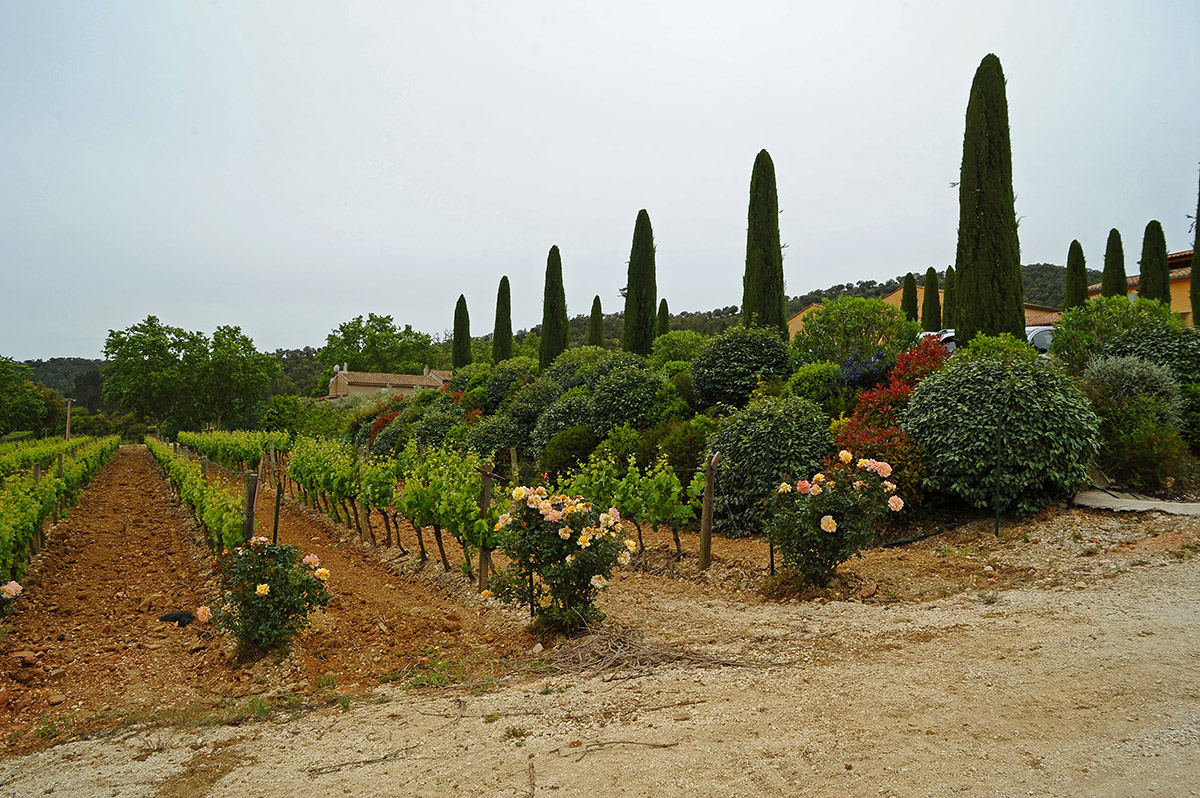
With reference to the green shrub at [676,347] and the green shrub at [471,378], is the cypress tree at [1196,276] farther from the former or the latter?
the green shrub at [471,378]

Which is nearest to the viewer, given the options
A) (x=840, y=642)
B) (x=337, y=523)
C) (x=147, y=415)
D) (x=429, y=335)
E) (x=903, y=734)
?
(x=903, y=734)

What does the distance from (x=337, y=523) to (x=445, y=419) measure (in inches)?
255

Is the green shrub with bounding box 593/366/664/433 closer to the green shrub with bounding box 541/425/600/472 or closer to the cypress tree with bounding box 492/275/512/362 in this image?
the green shrub with bounding box 541/425/600/472

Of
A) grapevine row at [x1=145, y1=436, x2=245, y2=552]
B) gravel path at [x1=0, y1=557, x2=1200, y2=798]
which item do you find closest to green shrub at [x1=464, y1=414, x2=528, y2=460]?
grapevine row at [x1=145, y1=436, x2=245, y2=552]

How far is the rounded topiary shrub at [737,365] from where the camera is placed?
12.4 meters

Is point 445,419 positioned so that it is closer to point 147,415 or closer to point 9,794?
point 9,794

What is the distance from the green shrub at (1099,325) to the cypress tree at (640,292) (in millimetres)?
10643

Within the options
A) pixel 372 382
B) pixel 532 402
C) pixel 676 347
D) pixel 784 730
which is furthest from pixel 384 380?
pixel 784 730

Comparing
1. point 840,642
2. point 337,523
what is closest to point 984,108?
point 840,642

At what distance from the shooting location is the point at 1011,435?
25.2 ft

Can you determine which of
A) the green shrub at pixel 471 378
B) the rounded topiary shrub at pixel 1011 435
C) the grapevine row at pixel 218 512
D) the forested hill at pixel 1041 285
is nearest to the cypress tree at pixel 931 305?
the forested hill at pixel 1041 285

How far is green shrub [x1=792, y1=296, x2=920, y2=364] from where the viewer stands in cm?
1182

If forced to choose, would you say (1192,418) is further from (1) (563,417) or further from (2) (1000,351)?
(1) (563,417)

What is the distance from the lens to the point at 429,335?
6600 cm
